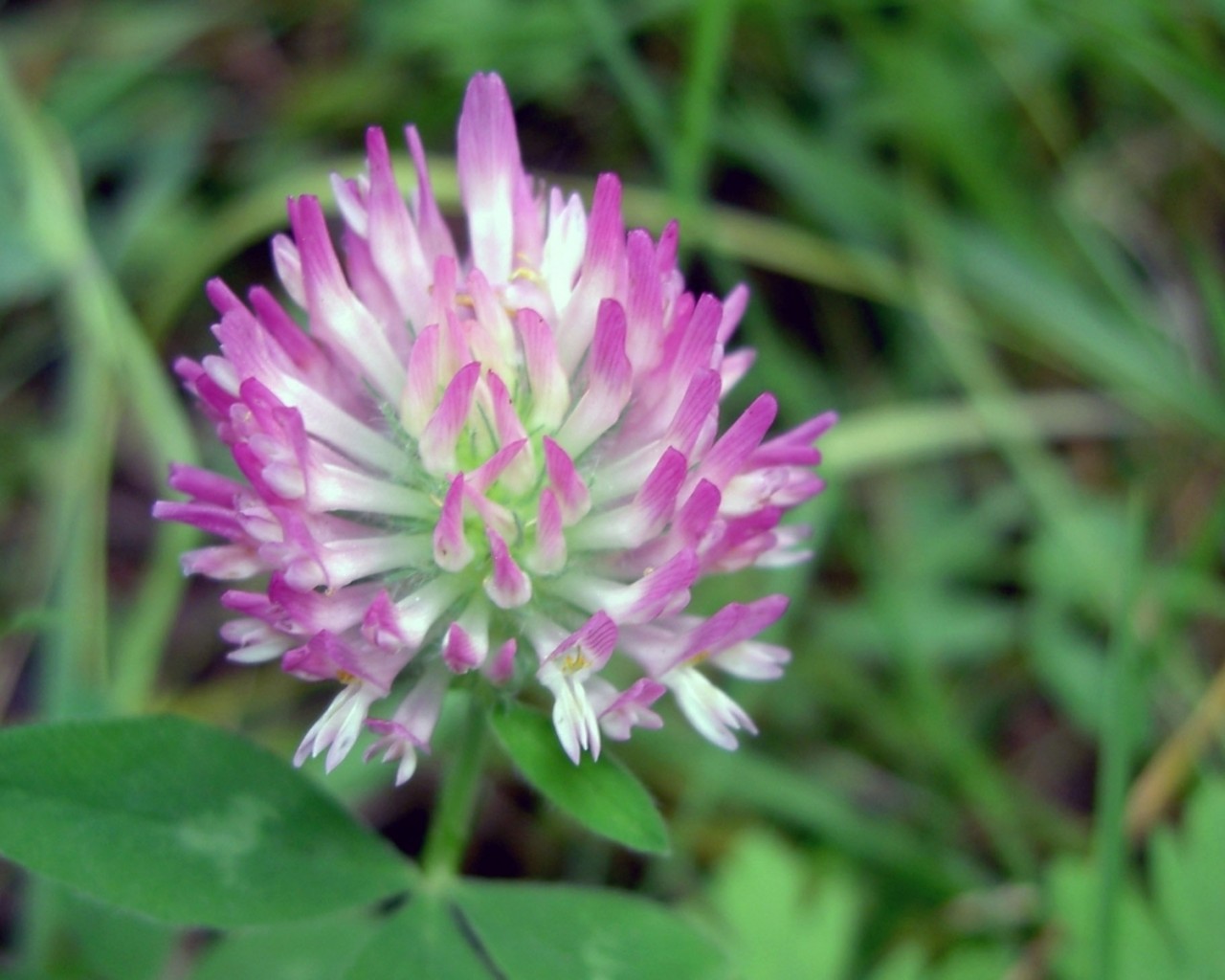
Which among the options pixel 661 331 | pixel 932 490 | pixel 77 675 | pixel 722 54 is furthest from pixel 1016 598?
pixel 77 675

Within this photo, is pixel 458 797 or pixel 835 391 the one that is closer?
pixel 458 797

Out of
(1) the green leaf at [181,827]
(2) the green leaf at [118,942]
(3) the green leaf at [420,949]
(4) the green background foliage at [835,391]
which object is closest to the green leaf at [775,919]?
(4) the green background foliage at [835,391]

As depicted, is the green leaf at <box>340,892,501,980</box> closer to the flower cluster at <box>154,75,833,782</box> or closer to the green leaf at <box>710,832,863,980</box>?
the flower cluster at <box>154,75,833,782</box>

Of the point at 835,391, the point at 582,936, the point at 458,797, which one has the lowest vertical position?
the point at 582,936

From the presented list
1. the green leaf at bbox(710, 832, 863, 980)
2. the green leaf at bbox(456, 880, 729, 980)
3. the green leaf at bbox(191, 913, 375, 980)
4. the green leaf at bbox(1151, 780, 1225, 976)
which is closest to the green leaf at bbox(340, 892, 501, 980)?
the green leaf at bbox(456, 880, 729, 980)

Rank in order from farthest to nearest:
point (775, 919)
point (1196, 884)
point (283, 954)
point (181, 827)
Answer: point (775, 919), point (1196, 884), point (283, 954), point (181, 827)

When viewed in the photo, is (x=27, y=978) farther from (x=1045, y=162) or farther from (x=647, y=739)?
(x=1045, y=162)

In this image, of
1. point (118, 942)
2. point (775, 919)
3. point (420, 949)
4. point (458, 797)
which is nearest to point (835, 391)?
point (775, 919)

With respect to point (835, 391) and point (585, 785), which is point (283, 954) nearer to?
point (585, 785)
